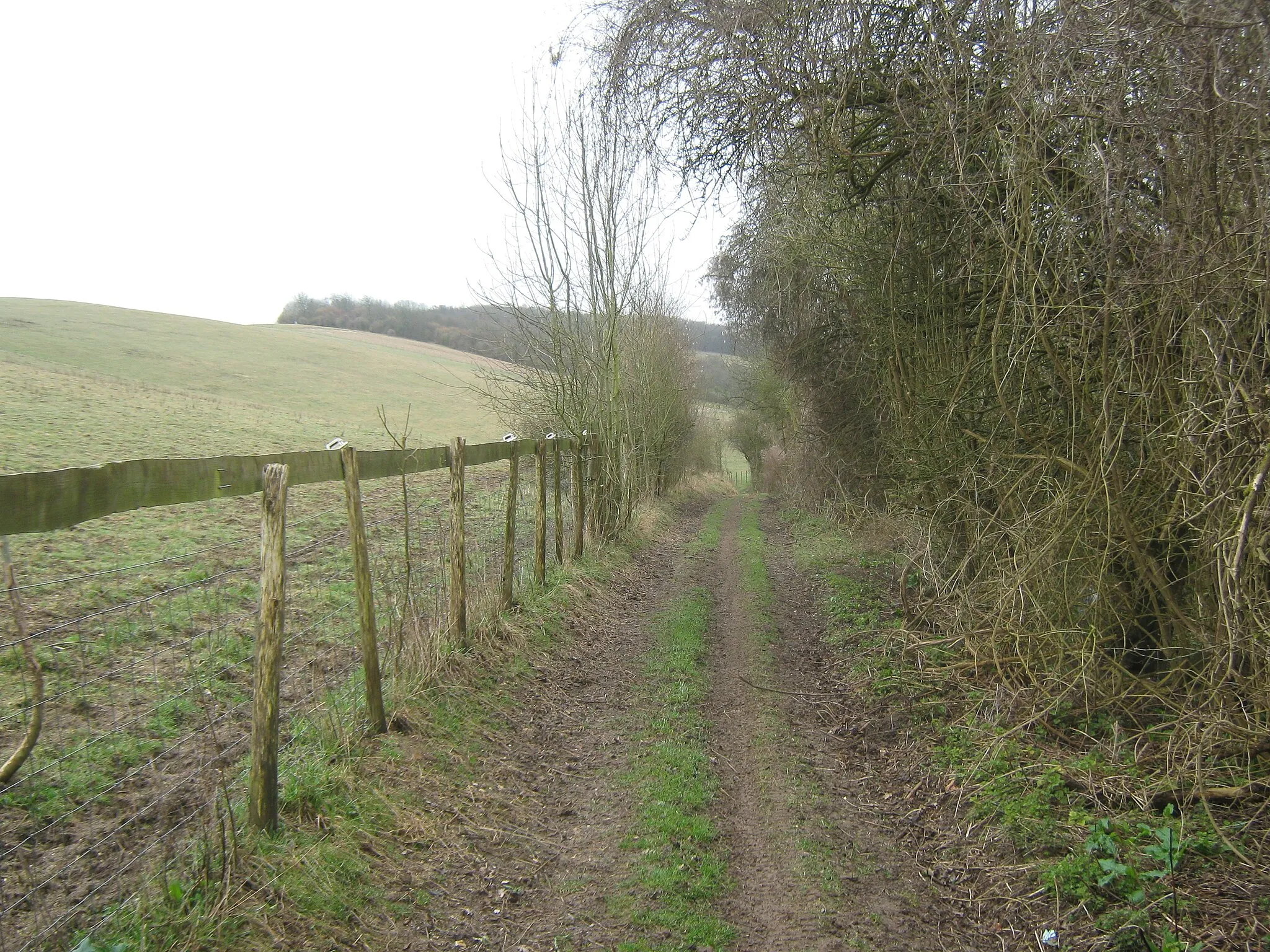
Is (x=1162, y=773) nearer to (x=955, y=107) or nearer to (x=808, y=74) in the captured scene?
(x=955, y=107)

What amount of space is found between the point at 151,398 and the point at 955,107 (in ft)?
86.1

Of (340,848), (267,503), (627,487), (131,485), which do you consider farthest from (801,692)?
(627,487)

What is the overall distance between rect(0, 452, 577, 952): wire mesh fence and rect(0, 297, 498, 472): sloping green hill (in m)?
5.99

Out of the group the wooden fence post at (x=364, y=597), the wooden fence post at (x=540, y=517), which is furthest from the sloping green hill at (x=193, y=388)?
the wooden fence post at (x=364, y=597)

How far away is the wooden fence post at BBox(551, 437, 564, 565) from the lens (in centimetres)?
1055

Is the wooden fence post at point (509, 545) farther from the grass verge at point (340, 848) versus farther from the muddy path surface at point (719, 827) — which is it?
the grass verge at point (340, 848)

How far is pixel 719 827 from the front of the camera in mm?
4645

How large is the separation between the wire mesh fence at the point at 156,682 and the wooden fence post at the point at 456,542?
0.10 metres

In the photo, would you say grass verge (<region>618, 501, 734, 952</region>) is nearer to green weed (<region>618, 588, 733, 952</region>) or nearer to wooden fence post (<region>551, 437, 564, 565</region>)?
green weed (<region>618, 588, 733, 952</region>)

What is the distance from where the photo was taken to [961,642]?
6.90 meters

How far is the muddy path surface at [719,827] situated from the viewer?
3.75 m

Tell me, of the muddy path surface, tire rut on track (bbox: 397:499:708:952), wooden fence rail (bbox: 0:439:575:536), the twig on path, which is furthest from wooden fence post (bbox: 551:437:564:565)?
wooden fence rail (bbox: 0:439:575:536)

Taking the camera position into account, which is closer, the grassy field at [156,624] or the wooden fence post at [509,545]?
the grassy field at [156,624]

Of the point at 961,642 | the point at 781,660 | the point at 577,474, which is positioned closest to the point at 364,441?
the point at 577,474
